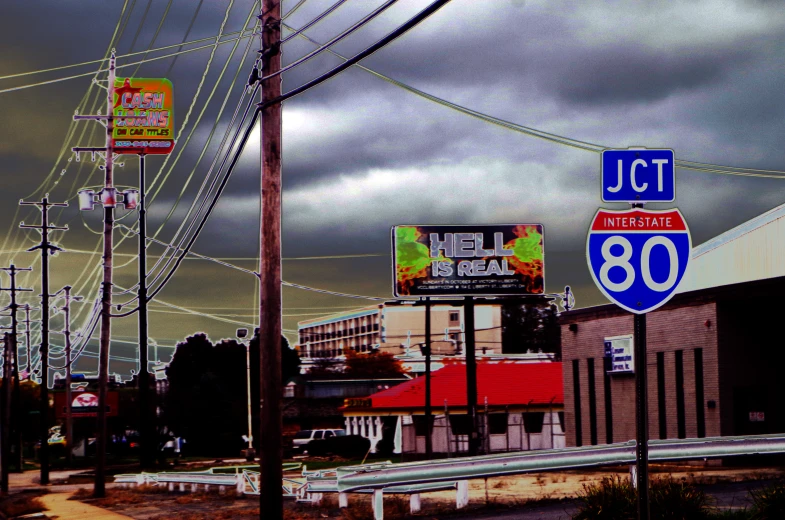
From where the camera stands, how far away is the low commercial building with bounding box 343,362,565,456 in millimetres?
60906

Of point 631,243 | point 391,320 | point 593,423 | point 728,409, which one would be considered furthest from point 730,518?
point 391,320

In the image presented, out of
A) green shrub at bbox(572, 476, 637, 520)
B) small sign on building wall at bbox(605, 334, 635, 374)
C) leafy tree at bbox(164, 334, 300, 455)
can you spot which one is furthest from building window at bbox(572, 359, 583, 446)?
leafy tree at bbox(164, 334, 300, 455)

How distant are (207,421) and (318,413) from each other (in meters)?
11.7

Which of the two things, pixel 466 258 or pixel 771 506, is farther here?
pixel 466 258

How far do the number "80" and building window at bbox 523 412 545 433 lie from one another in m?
54.0

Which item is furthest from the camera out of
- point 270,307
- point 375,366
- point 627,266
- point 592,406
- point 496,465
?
point 375,366

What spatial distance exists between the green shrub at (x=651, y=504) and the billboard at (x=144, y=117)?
4763 cm

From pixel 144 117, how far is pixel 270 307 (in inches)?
1873

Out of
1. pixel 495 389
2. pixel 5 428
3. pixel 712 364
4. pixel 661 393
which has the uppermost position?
pixel 712 364

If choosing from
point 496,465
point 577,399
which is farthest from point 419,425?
point 496,465

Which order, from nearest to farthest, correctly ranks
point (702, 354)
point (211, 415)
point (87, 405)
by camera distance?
point (702, 354), point (87, 405), point (211, 415)

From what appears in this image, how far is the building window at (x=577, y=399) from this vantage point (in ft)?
134

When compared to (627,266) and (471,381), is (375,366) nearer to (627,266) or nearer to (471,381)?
(471,381)

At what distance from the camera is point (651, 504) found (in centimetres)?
1350
